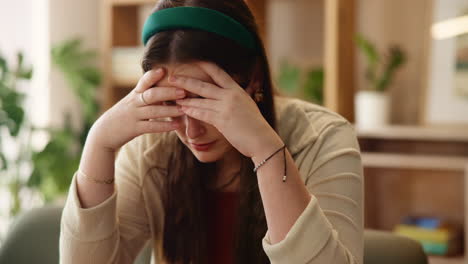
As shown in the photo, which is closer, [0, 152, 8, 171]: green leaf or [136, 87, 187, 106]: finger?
[136, 87, 187, 106]: finger

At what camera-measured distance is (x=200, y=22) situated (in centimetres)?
105

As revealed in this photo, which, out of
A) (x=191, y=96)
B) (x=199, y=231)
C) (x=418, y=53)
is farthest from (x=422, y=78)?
(x=191, y=96)

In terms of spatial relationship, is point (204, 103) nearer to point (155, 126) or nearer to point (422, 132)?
point (155, 126)

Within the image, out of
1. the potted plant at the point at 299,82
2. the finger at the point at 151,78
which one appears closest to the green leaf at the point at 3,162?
the potted plant at the point at 299,82

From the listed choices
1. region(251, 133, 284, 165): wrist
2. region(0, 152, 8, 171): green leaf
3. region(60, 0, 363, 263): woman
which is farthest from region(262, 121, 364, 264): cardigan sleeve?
region(0, 152, 8, 171): green leaf

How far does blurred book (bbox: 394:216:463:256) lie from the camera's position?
7.57 feet

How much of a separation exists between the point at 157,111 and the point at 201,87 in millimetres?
122

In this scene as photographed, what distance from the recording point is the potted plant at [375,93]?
2465mm

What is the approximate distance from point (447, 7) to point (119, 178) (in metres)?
1.74

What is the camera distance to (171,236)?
53.1 inches

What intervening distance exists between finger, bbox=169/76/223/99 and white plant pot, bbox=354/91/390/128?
1.57m

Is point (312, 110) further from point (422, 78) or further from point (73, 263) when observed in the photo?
point (422, 78)

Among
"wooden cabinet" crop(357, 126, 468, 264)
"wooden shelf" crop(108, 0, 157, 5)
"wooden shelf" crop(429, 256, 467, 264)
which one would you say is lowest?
"wooden shelf" crop(429, 256, 467, 264)

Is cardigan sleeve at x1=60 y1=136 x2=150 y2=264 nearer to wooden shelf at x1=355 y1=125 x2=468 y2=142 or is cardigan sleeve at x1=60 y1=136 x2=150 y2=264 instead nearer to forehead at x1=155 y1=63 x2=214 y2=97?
forehead at x1=155 y1=63 x2=214 y2=97
